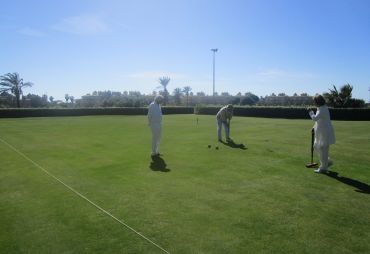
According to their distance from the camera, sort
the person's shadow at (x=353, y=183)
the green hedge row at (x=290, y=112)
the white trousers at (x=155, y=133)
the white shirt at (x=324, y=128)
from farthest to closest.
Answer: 1. the green hedge row at (x=290, y=112)
2. the white trousers at (x=155, y=133)
3. the white shirt at (x=324, y=128)
4. the person's shadow at (x=353, y=183)

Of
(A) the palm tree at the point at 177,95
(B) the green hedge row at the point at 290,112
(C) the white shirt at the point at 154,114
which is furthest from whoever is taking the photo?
(A) the palm tree at the point at 177,95

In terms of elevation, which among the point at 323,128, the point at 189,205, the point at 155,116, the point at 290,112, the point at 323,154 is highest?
the point at 155,116

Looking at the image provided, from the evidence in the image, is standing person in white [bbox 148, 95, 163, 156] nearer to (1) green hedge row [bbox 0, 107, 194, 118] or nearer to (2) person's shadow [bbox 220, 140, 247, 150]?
(2) person's shadow [bbox 220, 140, 247, 150]

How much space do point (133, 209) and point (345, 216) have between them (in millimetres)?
3504

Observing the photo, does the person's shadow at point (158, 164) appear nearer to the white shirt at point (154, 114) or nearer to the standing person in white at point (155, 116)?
the standing person in white at point (155, 116)

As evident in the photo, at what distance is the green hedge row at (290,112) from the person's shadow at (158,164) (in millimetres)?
30576

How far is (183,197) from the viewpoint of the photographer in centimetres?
645

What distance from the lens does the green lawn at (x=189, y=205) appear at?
449 cm

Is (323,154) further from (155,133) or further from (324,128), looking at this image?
(155,133)

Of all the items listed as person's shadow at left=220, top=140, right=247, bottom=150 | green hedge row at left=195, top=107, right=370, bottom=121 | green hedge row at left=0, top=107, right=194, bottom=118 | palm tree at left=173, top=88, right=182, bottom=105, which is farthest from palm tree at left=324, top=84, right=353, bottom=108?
palm tree at left=173, top=88, right=182, bottom=105

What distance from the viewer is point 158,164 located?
971cm

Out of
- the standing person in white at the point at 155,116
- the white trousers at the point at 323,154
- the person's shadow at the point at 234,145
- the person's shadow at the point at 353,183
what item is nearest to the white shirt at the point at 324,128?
the white trousers at the point at 323,154

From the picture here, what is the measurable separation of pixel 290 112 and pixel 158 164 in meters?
32.7

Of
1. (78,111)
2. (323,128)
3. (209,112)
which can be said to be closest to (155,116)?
(323,128)
